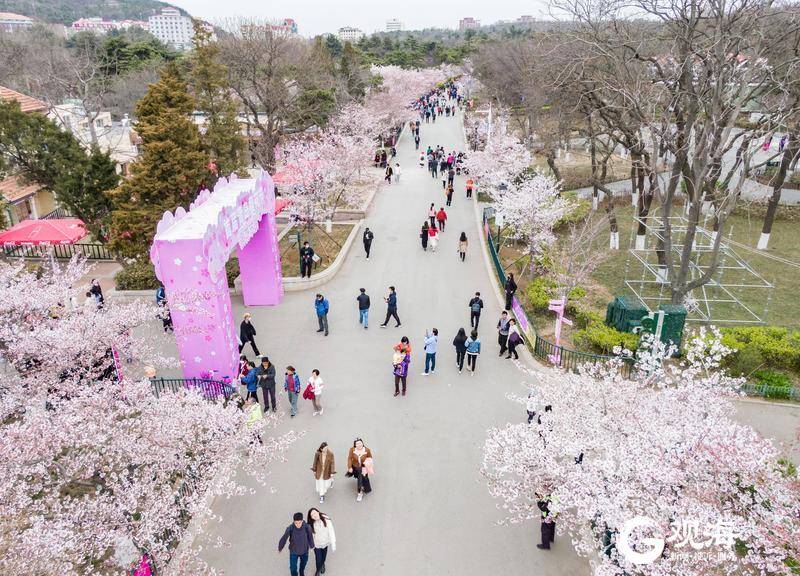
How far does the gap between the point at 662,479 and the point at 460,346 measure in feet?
23.8

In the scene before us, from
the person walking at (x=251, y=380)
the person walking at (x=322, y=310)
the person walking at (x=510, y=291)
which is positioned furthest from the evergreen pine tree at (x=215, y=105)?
the person walking at (x=251, y=380)

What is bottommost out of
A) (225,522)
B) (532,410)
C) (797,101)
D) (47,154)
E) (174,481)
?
(225,522)

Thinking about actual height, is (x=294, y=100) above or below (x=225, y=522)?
above

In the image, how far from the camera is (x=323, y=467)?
9.66 m

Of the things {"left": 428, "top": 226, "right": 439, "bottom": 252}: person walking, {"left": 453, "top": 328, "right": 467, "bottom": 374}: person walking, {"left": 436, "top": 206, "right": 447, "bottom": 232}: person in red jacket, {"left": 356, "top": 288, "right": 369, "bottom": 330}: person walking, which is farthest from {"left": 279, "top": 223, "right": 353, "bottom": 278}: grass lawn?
{"left": 453, "top": 328, "right": 467, "bottom": 374}: person walking

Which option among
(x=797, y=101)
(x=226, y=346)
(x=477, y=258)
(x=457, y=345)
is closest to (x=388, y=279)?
(x=477, y=258)

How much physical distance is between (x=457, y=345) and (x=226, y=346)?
551 cm

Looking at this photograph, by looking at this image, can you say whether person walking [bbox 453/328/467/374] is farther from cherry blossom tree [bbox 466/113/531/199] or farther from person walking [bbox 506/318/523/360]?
cherry blossom tree [bbox 466/113/531/199]

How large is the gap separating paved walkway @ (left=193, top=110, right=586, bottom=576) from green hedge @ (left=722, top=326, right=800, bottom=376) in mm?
5373

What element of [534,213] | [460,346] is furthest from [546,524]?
[534,213]

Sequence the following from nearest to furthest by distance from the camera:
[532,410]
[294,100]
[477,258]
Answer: [532,410]
[477,258]
[294,100]

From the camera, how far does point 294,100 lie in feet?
115

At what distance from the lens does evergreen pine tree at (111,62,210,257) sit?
1852cm

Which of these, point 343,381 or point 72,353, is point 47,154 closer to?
point 72,353
